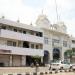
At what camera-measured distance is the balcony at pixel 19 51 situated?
38.9 metres

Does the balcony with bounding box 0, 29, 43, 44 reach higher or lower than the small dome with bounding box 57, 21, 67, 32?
lower

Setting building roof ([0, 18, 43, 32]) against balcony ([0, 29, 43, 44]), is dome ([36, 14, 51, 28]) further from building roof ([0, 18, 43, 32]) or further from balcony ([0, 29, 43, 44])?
balcony ([0, 29, 43, 44])

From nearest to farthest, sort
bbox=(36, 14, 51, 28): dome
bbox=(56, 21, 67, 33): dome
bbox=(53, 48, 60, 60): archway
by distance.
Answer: bbox=(36, 14, 51, 28): dome < bbox=(53, 48, 60, 60): archway < bbox=(56, 21, 67, 33): dome

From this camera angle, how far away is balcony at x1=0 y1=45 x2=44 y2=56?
3891cm

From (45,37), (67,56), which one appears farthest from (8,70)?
(67,56)

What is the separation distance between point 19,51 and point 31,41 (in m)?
3.88

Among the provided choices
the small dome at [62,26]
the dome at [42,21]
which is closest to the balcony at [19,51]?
the dome at [42,21]

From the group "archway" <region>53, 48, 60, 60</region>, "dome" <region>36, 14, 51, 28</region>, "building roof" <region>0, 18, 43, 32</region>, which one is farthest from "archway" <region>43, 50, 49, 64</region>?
"building roof" <region>0, 18, 43, 32</region>

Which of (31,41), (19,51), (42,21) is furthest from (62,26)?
(19,51)

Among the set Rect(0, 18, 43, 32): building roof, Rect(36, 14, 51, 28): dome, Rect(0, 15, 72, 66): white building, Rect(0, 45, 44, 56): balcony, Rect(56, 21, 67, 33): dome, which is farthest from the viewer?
Rect(56, 21, 67, 33): dome

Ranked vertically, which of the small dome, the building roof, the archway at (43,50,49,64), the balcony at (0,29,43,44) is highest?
the small dome

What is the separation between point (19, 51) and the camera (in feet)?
138

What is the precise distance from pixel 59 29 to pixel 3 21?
62.0ft

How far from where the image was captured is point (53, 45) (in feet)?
170
